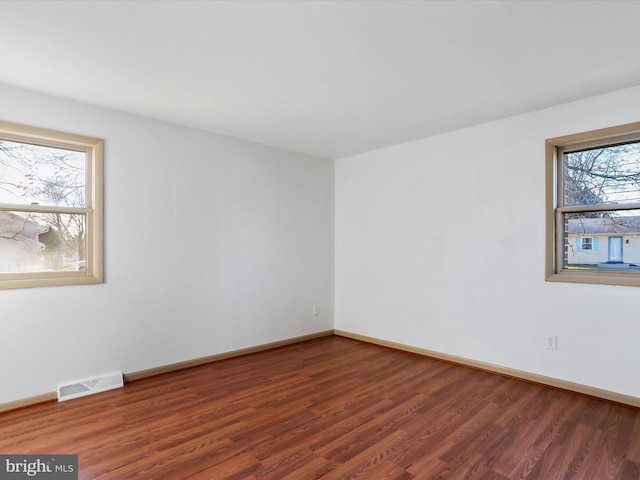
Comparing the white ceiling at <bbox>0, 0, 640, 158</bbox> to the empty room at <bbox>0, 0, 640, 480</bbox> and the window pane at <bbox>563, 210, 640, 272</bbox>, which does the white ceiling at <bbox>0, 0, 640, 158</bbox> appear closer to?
the empty room at <bbox>0, 0, 640, 480</bbox>

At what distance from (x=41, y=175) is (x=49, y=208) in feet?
0.96

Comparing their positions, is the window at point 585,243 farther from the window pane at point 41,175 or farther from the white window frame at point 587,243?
the window pane at point 41,175

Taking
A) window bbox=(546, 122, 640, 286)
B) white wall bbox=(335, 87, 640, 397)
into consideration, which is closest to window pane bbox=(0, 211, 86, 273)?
white wall bbox=(335, 87, 640, 397)

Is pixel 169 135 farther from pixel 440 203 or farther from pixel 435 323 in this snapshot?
pixel 435 323

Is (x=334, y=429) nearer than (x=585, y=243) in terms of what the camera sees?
Yes

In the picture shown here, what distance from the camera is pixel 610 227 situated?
10.1 feet

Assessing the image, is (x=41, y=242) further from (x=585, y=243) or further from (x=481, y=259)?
(x=585, y=243)

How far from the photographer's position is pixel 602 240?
3.12 m

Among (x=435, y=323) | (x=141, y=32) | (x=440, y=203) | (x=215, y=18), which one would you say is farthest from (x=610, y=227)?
(x=141, y=32)

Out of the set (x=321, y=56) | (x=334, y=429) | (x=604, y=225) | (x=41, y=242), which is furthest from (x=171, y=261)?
(x=604, y=225)

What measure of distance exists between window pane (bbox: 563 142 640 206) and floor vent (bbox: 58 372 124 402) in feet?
14.7

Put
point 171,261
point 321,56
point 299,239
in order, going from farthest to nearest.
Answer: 1. point 299,239
2. point 171,261
3. point 321,56

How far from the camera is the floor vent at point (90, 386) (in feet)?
9.66

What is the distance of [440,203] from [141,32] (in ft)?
10.6
